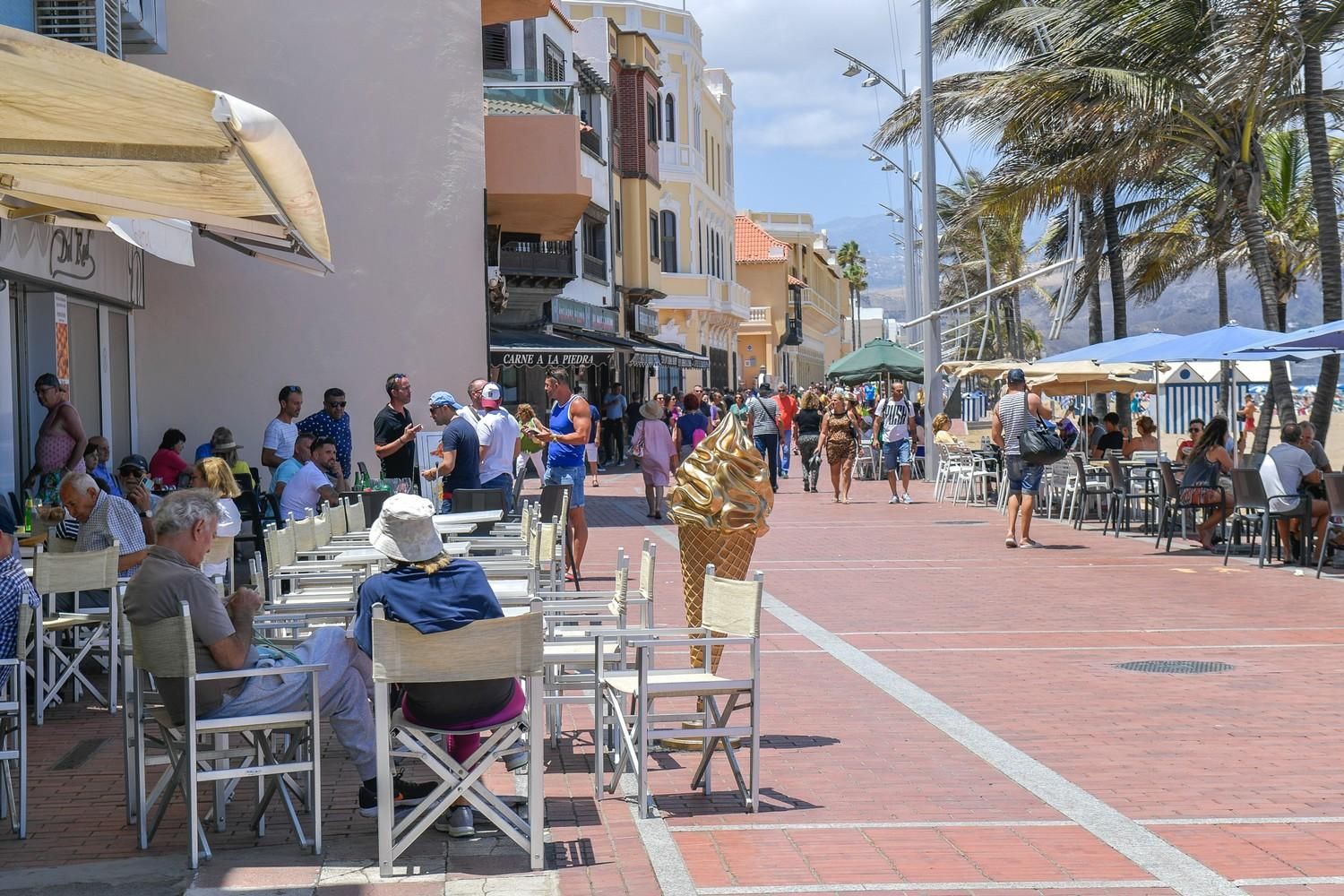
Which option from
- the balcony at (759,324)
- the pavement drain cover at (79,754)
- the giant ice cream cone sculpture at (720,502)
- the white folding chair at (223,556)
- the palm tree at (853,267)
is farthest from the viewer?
the palm tree at (853,267)

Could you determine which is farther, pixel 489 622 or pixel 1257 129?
pixel 1257 129

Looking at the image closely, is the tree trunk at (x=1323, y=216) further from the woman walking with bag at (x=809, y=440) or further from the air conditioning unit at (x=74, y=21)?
the air conditioning unit at (x=74, y=21)

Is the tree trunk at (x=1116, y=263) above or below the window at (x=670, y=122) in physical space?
below

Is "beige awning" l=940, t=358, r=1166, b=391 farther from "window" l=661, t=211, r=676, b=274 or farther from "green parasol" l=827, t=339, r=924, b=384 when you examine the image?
"window" l=661, t=211, r=676, b=274

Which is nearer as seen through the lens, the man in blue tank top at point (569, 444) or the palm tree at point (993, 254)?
the man in blue tank top at point (569, 444)

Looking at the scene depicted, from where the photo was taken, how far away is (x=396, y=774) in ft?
21.5

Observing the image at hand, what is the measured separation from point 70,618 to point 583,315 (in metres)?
27.8

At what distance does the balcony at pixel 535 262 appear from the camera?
106 feet

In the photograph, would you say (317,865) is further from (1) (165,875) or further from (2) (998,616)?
(2) (998,616)

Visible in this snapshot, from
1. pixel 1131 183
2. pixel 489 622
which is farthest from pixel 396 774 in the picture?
pixel 1131 183

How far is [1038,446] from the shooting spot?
56.7 ft

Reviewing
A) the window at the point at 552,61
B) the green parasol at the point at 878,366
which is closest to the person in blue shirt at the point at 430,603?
the window at the point at 552,61

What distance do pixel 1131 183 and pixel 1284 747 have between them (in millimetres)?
21042

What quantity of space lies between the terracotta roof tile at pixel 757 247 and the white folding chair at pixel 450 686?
73.4 metres
